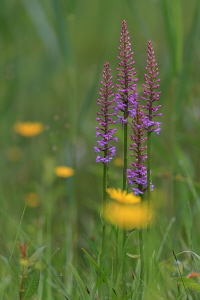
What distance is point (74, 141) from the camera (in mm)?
2824

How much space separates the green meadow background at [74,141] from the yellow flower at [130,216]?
85mm

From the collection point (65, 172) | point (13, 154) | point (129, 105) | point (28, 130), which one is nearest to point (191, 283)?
point (129, 105)

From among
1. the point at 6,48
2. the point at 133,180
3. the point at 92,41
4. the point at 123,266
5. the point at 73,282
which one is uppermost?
the point at 92,41

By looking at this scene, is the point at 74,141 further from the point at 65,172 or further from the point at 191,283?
the point at 191,283

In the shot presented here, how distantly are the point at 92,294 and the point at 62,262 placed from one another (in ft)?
2.33

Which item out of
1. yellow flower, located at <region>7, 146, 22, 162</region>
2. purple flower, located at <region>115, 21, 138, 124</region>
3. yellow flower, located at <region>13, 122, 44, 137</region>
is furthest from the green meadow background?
purple flower, located at <region>115, 21, 138, 124</region>

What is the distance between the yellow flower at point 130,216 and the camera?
142 cm

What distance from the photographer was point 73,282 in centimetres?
190

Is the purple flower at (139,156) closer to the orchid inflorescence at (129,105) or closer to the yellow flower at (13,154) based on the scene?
the orchid inflorescence at (129,105)

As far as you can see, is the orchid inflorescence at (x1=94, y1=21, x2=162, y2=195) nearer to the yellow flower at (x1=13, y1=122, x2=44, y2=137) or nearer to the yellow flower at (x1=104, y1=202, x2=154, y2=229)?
the yellow flower at (x1=104, y1=202, x2=154, y2=229)

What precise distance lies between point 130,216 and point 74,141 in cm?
142

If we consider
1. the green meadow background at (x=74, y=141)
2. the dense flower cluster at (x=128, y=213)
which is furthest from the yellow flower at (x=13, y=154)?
the dense flower cluster at (x=128, y=213)

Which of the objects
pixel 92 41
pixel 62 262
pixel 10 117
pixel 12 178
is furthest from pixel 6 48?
pixel 62 262

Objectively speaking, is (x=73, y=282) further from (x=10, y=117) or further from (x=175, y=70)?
(x=10, y=117)
